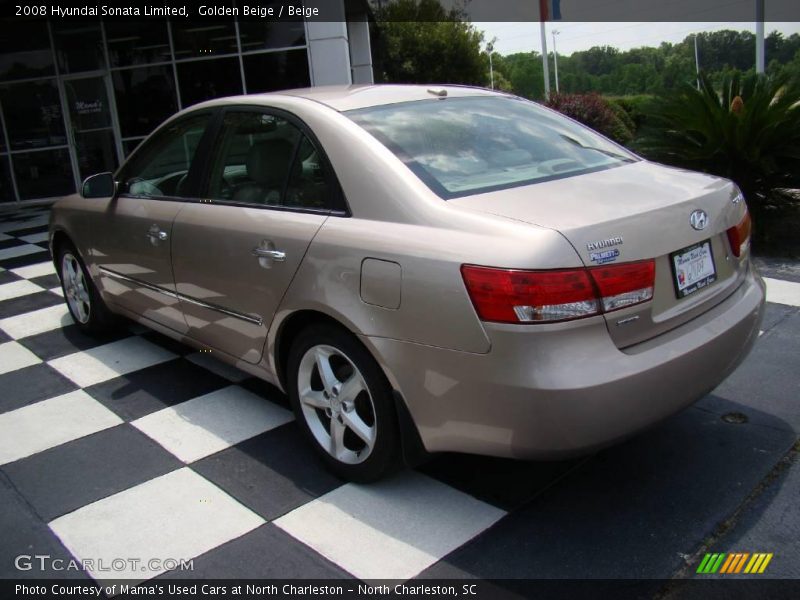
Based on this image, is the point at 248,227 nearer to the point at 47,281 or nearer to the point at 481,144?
the point at 481,144

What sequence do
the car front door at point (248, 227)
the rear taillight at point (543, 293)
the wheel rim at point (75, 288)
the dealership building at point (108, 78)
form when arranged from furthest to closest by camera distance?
the dealership building at point (108, 78) → the wheel rim at point (75, 288) → the car front door at point (248, 227) → the rear taillight at point (543, 293)

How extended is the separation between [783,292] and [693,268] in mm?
2956

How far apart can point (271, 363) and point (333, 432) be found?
46 centimetres

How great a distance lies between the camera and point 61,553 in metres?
2.52

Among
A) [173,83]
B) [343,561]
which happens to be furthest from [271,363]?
[173,83]

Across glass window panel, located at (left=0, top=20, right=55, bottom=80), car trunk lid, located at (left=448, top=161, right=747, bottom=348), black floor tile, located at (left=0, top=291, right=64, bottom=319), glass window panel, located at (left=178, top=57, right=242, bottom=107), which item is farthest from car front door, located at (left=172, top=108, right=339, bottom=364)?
glass window panel, located at (left=0, top=20, right=55, bottom=80)

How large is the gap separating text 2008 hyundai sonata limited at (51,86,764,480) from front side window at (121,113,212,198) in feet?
0.13

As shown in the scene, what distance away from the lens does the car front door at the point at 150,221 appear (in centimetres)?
366

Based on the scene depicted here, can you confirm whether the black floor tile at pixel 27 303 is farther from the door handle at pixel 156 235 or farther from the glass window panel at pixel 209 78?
the glass window panel at pixel 209 78

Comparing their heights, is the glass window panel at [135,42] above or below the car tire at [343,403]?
above

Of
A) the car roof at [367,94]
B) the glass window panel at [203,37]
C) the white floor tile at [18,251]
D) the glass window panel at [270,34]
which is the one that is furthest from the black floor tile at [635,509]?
the glass window panel at [203,37]

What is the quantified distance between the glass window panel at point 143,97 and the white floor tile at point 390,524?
1129cm

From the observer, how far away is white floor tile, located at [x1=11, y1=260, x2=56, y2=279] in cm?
687

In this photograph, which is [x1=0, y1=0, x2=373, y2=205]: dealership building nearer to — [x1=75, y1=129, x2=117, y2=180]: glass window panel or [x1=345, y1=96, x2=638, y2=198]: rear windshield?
[x1=75, y1=129, x2=117, y2=180]: glass window panel
